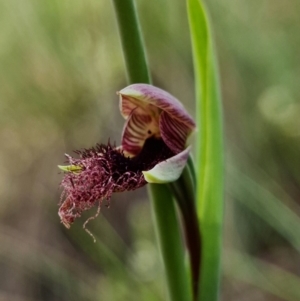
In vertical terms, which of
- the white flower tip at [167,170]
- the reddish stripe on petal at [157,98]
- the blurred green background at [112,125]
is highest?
the reddish stripe on petal at [157,98]

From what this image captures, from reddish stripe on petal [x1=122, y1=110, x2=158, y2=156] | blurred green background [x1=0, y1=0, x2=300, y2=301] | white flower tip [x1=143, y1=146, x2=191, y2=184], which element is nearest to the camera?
white flower tip [x1=143, y1=146, x2=191, y2=184]

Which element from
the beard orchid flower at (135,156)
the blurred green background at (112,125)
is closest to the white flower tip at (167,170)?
the beard orchid flower at (135,156)

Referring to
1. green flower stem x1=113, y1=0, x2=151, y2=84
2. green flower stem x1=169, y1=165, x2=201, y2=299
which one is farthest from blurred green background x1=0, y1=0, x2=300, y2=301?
green flower stem x1=113, y1=0, x2=151, y2=84

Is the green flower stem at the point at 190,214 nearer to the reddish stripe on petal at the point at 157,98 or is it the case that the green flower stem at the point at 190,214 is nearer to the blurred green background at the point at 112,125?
the reddish stripe on petal at the point at 157,98

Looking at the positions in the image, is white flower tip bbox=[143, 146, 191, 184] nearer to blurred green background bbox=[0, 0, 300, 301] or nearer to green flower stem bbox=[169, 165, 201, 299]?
green flower stem bbox=[169, 165, 201, 299]

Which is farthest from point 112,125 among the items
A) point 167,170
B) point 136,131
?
point 167,170

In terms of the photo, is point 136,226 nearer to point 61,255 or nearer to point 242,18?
point 61,255

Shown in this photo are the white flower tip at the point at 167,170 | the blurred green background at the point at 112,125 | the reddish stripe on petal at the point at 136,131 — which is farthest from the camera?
the blurred green background at the point at 112,125
